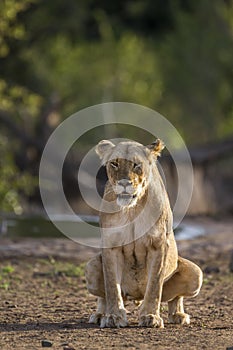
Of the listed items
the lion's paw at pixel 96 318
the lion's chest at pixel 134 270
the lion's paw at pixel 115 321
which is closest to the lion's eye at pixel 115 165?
the lion's chest at pixel 134 270

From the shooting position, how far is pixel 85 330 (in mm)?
6891

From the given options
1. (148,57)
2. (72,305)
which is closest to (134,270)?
(72,305)

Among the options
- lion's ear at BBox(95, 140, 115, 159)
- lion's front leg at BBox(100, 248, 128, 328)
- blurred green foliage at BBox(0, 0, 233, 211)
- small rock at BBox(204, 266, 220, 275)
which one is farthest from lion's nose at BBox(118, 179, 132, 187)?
blurred green foliage at BBox(0, 0, 233, 211)

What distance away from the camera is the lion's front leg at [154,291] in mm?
7043

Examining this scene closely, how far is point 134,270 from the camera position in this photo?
719cm

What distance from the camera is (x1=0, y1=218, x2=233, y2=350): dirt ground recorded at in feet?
21.0

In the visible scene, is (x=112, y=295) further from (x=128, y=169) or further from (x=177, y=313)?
(x=128, y=169)

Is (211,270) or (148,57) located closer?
(211,270)

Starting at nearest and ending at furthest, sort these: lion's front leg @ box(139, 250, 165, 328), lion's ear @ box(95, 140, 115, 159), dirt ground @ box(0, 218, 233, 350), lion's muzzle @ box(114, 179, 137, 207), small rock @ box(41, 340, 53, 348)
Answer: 1. small rock @ box(41, 340, 53, 348)
2. dirt ground @ box(0, 218, 233, 350)
3. lion's muzzle @ box(114, 179, 137, 207)
4. lion's front leg @ box(139, 250, 165, 328)
5. lion's ear @ box(95, 140, 115, 159)

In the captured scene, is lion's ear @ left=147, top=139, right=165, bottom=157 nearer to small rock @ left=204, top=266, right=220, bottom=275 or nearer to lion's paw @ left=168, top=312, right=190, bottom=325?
lion's paw @ left=168, top=312, right=190, bottom=325

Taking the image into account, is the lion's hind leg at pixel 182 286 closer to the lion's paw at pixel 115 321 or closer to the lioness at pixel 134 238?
the lioness at pixel 134 238

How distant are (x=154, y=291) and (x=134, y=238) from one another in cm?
38

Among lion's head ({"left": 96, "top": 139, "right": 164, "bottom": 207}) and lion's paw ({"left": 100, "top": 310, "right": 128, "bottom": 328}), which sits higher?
lion's head ({"left": 96, "top": 139, "right": 164, "bottom": 207})

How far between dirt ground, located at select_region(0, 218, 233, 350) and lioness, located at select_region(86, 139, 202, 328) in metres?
0.21
